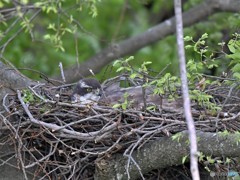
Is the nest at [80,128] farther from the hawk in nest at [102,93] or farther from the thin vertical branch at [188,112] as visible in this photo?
the thin vertical branch at [188,112]

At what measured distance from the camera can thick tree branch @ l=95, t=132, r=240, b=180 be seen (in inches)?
228

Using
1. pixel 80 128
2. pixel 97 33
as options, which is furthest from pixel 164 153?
pixel 97 33

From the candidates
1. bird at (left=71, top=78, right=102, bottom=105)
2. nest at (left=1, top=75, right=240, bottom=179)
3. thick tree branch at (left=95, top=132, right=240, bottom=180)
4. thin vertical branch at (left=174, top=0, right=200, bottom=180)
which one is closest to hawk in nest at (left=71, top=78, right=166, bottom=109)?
bird at (left=71, top=78, right=102, bottom=105)

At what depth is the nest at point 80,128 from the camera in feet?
20.2

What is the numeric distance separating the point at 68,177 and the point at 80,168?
11cm

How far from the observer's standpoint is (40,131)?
631 cm

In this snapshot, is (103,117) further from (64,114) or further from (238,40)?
(238,40)

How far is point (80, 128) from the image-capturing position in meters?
6.44

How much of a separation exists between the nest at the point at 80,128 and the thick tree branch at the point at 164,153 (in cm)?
7

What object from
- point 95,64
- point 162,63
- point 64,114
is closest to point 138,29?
point 162,63

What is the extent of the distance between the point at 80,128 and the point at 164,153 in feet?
2.37


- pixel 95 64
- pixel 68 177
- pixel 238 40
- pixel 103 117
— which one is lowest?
pixel 68 177

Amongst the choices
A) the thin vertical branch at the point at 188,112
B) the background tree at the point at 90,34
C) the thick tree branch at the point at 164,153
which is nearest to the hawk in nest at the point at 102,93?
the background tree at the point at 90,34

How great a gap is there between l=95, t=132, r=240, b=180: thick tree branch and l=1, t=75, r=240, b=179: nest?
7 cm
